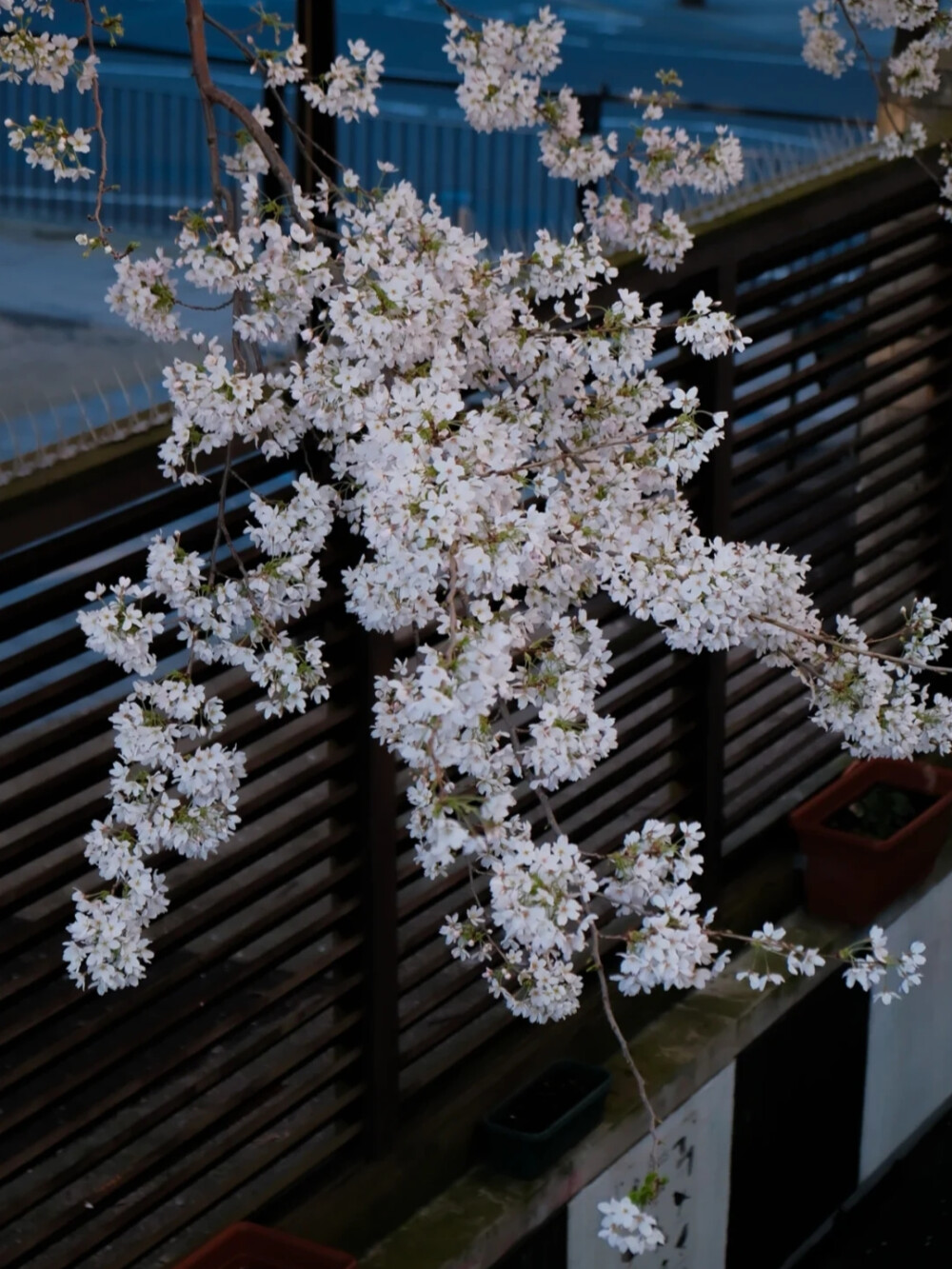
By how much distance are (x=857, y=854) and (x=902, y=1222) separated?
1060mm

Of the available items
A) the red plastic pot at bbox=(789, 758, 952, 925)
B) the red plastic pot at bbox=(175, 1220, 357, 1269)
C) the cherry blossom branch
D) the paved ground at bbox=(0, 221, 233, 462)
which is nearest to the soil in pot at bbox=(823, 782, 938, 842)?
the red plastic pot at bbox=(789, 758, 952, 925)

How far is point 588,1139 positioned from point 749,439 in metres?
1.53

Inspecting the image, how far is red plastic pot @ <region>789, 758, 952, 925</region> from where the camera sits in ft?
13.8

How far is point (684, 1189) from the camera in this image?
379 centimetres

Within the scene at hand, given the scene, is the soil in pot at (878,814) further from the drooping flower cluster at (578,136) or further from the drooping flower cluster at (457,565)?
the drooping flower cluster at (457,565)

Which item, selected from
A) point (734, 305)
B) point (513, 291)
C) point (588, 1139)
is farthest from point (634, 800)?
point (513, 291)

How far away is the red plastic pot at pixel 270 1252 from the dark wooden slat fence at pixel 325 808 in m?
0.10

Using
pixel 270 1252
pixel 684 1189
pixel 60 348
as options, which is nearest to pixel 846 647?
pixel 60 348

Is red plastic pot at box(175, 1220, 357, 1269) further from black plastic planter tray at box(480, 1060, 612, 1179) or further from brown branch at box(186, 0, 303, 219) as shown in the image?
brown branch at box(186, 0, 303, 219)

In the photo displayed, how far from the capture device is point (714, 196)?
3.74 meters

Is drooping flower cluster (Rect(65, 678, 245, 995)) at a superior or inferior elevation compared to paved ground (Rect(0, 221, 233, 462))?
inferior

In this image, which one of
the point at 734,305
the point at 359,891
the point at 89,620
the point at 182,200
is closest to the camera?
the point at 89,620

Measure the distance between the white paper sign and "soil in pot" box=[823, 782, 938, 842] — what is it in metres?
0.78

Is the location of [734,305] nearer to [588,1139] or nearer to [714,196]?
[714,196]
